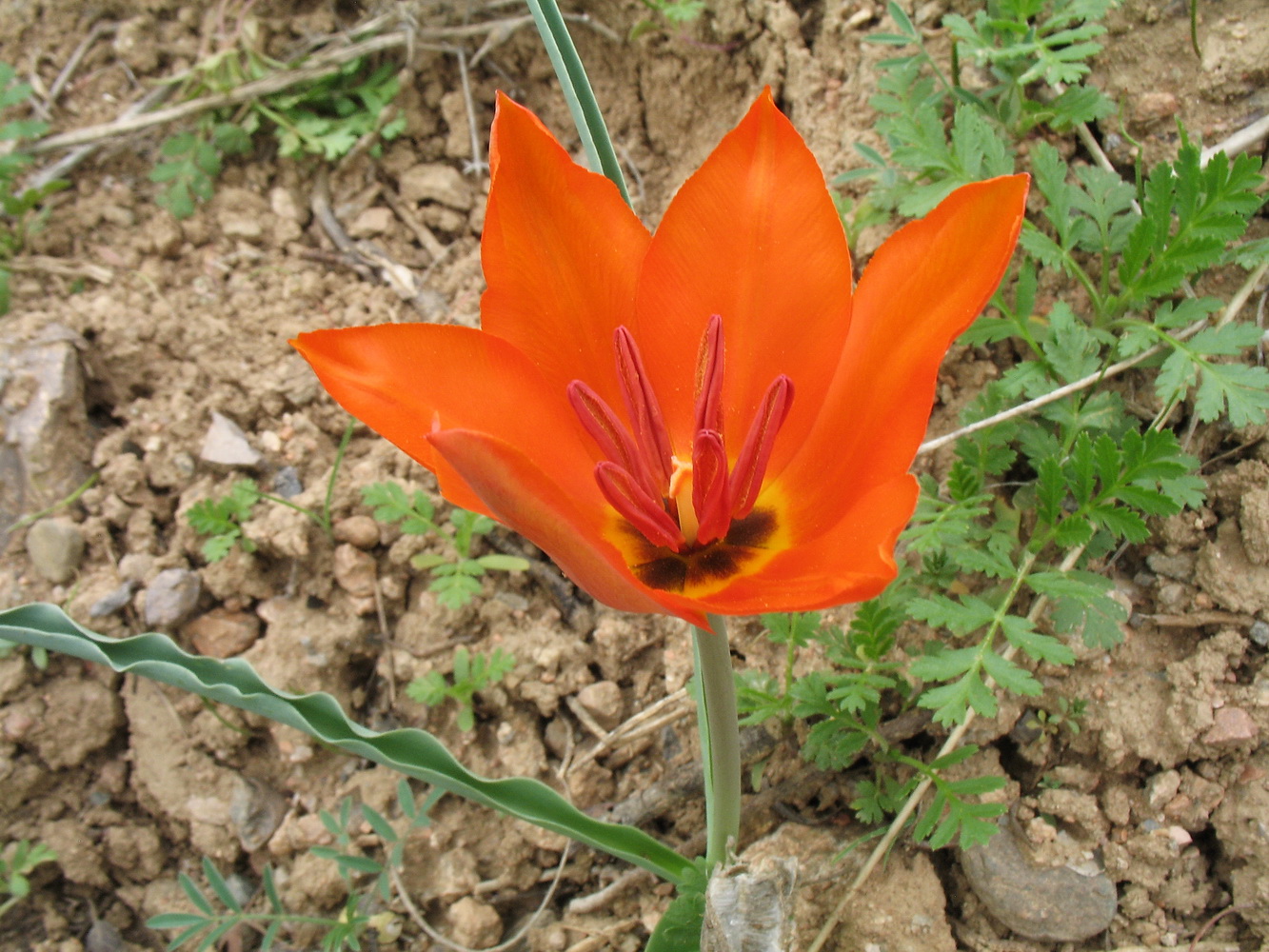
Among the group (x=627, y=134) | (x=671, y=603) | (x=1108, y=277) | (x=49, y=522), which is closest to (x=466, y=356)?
(x=671, y=603)

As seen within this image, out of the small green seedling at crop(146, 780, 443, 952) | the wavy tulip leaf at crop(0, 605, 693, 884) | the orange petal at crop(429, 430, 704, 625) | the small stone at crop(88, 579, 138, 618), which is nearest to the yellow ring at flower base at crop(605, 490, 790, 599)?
the orange petal at crop(429, 430, 704, 625)

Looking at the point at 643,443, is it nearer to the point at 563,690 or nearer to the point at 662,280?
the point at 662,280

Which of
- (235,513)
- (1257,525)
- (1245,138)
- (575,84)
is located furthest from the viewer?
(235,513)

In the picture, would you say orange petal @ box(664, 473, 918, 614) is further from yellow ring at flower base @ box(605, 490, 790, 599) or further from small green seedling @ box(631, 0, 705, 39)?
small green seedling @ box(631, 0, 705, 39)

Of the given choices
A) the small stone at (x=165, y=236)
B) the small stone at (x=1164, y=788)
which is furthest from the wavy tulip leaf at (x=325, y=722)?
the small stone at (x=165, y=236)

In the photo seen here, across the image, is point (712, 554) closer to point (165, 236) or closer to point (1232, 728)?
point (1232, 728)

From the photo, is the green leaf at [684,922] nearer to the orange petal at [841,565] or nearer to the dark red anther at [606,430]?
the orange petal at [841,565]

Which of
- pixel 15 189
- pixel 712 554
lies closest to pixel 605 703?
pixel 712 554
